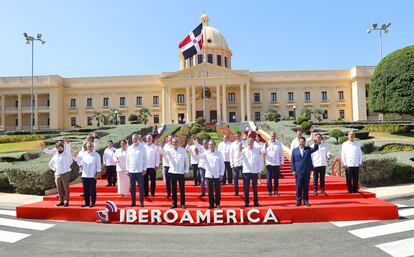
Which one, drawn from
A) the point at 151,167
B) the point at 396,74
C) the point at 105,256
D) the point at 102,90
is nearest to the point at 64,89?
the point at 102,90

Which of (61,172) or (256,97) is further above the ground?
(256,97)

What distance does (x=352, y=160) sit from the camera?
10.1 metres

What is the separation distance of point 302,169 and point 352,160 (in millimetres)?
2068

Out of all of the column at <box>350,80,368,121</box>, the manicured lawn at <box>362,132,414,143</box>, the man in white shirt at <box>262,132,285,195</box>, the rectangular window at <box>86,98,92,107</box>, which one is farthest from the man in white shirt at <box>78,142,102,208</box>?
the column at <box>350,80,368,121</box>

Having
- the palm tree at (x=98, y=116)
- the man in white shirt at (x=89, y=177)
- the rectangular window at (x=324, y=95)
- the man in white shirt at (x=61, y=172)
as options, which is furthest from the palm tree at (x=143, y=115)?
the man in white shirt at (x=89, y=177)

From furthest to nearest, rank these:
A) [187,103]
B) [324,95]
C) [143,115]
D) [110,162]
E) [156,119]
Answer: [156,119]
[324,95]
[143,115]
[187,103]
[110,162]

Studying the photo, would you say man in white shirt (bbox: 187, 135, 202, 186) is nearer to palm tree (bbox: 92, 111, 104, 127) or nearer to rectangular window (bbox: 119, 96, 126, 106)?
palm tree (bbox: 92, 111, 104, 127)

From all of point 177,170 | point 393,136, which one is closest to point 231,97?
point 393,136

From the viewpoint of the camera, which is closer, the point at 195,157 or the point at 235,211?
the point at 235,211

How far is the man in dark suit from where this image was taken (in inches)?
352

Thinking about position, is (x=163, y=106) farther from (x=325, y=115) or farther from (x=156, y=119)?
(x=325, y=115)

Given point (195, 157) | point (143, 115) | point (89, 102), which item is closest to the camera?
point (195, 157)

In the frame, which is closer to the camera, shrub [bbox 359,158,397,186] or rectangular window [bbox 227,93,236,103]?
shrub [bbox 359,158,397,186]

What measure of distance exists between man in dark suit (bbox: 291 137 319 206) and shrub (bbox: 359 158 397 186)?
4.85 metres
